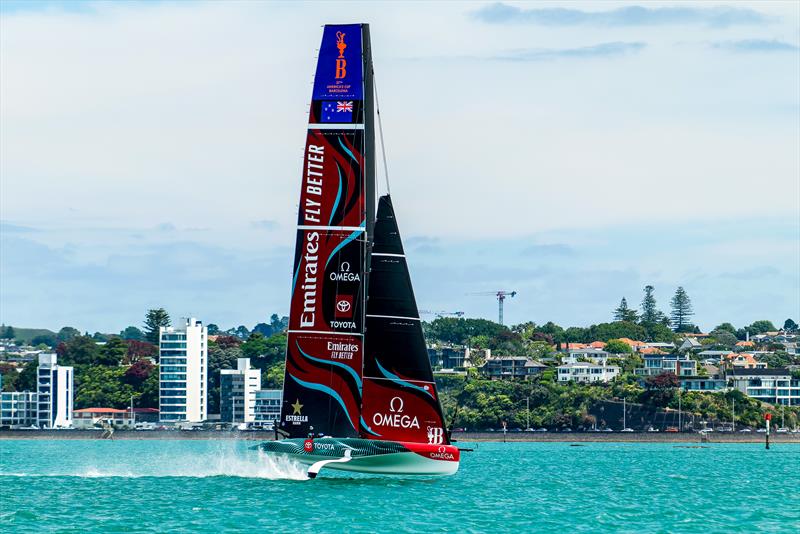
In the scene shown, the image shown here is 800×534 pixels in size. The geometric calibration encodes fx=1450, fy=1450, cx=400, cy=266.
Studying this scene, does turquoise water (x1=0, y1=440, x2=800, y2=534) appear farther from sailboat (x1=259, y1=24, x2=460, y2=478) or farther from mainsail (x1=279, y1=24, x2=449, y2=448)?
mainsail (x1=279, y1=24, x2=449, y2=448)

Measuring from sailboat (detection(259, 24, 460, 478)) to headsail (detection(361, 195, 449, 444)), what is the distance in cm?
3

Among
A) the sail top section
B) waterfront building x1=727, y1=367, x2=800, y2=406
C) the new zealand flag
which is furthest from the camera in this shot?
waterfront building x1=727, y1=367, x2=800, y2=406

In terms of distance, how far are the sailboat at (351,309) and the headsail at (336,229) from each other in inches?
1.3

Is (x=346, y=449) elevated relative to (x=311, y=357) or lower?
lower

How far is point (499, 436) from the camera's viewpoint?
561ft

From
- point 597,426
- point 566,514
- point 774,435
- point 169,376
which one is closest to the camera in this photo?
point 566,514

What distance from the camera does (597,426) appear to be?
596 feet

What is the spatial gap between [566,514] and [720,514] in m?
5.07

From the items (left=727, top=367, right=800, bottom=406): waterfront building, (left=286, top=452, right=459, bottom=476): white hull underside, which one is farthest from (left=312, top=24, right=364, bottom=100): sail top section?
(left=727, top=367, right=800, bottom=406): waterfront building

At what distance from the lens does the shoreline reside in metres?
161

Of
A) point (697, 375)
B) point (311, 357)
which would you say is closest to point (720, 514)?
point (311, 357)

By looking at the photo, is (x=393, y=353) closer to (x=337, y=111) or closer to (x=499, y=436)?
(x=337, y=111)

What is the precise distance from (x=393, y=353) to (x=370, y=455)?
11.2ft

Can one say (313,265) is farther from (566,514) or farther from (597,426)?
(597,426)
